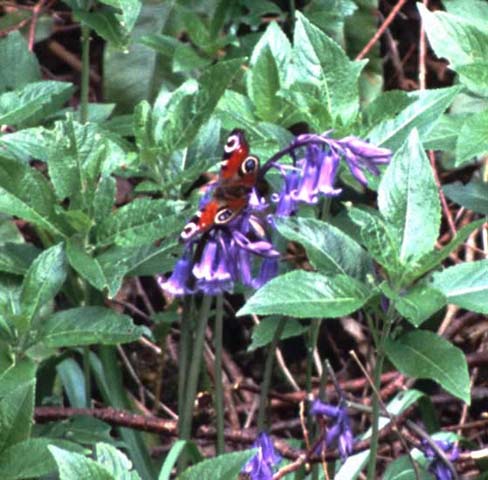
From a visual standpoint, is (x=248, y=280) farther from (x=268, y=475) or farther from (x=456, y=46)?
(x=456, y=46)

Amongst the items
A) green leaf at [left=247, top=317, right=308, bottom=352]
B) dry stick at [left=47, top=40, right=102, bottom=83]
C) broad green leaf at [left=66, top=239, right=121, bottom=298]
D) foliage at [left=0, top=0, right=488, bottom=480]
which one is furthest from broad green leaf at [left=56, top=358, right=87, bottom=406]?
dry stick at [left=47, top=40, right=102, bottom=83]

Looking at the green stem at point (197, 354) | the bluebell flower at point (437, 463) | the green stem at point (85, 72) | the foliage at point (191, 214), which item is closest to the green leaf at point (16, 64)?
the foliage at point (191, 214)

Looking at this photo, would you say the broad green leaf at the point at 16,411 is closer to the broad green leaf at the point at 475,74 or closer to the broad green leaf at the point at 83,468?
the broad green leaf at the point at 83,468

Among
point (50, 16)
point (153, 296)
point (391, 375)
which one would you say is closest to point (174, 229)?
point (391, 375)

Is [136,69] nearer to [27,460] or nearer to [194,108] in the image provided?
[194,108]

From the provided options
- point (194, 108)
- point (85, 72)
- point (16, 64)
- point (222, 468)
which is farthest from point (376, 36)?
point (222, 468)

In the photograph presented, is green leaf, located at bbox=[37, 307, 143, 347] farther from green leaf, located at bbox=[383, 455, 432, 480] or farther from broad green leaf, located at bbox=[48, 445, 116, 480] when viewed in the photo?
green leaf, located at bbox=[383, 455, 432, 480]

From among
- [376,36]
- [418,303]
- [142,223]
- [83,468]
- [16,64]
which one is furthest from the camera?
[376,36]
